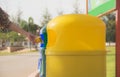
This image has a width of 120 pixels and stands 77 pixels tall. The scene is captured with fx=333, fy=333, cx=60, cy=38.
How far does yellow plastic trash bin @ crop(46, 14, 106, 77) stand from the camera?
297 cm

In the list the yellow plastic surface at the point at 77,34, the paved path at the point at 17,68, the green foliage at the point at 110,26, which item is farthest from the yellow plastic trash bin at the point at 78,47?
the green foliage at the point at 110,26

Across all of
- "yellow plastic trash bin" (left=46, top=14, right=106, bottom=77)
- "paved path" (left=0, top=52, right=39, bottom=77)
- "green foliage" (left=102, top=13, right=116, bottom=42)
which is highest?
"green foliage" (left=102, top=13, right=116, bottom=42)

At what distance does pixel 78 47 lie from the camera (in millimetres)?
2998

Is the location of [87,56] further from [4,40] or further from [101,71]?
[4,40]

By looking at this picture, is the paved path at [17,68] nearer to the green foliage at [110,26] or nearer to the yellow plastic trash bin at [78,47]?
the yellow plastic trash bin at [78,47]

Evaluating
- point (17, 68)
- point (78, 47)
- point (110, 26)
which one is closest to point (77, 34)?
point (78, 47)

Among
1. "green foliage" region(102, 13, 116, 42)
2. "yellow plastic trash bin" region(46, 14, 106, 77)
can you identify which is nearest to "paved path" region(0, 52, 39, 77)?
"yellow plastic trash bin" region(46, 14, 106, 77)

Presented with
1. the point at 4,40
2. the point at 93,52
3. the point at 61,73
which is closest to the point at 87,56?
the point at 93,52

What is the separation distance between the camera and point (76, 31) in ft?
9.84

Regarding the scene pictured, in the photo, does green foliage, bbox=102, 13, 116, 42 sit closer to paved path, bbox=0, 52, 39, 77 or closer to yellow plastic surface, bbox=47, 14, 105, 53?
paved path, bbox=0, 52, 39, 77

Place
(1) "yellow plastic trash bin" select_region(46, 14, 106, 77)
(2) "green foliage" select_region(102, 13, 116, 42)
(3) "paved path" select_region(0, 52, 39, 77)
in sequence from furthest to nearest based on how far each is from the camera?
(2) "green foliage" select_region(102, 13, 116, 42)
(3) "paved path" select_region(0, 52, 39, 77)
(1) "yellow plastic trash bin" select_region(46, 14, 106, 77)

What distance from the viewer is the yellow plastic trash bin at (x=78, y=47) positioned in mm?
2975

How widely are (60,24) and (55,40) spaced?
0.16 meters

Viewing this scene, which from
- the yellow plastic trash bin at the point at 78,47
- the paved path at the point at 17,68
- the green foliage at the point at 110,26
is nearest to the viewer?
the yellow plastic trash bin at the point at 78,47
